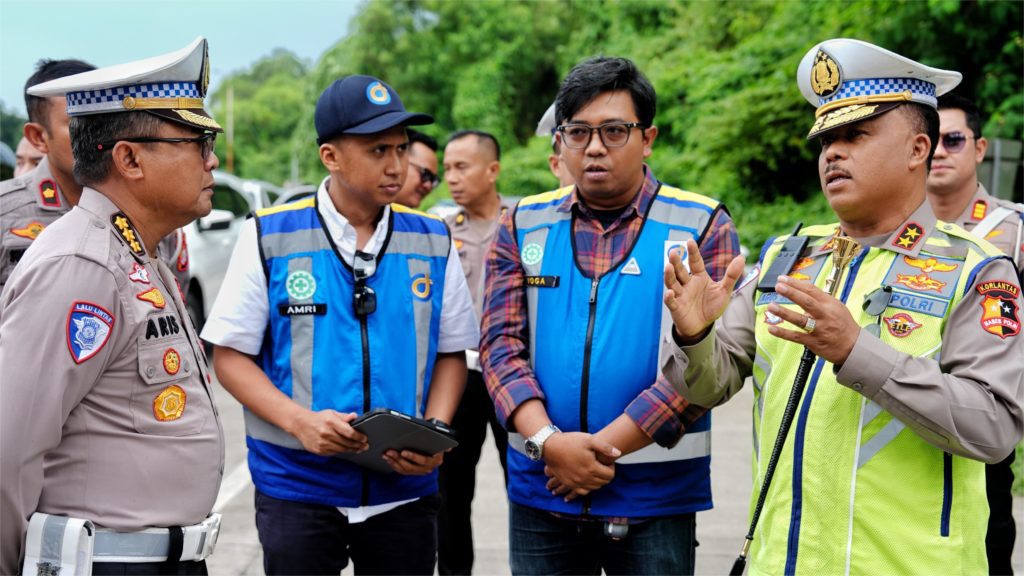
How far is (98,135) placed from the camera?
2.21 m

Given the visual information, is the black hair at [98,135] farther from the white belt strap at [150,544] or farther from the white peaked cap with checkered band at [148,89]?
the white belt strap at [150,544]

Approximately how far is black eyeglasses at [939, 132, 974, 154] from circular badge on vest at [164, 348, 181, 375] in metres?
3.34

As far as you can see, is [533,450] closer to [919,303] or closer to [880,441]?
[880,441]

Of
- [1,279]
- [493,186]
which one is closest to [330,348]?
[1,279]

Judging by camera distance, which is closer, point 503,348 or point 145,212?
point 145,212

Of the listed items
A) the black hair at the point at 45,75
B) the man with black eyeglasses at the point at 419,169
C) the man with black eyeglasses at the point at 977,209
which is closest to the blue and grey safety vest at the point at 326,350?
the black hair at the point at 45,75

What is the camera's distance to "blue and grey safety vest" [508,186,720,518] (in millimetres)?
2850

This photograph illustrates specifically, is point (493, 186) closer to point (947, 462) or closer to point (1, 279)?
point (1, 279)

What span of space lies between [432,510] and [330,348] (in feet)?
2.25

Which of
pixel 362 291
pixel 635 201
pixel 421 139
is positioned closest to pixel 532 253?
pixel 635 201

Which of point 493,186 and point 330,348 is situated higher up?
point 493,186

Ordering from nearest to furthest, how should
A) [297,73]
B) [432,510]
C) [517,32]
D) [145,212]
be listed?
[145,212] < [432,510] < [517,32] < [297,73]

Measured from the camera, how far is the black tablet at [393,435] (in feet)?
9.02

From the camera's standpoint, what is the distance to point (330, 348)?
2.94 metres
